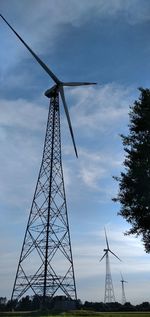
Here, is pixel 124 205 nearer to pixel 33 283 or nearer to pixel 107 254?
pixel 33 283

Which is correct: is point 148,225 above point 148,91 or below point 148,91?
below

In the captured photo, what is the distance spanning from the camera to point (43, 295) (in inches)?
1789

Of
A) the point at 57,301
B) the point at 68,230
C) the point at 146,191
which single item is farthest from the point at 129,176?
the point at 57,301

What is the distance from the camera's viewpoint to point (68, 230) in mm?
49781

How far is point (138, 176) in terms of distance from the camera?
27.2 m

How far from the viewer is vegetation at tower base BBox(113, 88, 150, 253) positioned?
27203 mm

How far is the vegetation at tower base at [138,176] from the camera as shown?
89.2 ft

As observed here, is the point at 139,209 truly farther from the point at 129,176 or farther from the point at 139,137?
the point at 139,137

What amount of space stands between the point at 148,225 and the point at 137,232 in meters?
1.55

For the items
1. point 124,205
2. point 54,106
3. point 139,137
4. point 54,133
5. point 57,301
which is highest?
point 54,106

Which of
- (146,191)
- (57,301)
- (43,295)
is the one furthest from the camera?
(57,301)

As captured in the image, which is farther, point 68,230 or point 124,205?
point 68,230

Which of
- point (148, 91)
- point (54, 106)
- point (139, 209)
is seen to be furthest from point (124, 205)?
point (54, 106)

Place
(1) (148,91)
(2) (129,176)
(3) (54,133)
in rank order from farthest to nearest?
(3) (54,133), (1) (148,91), (2) (129,176)
